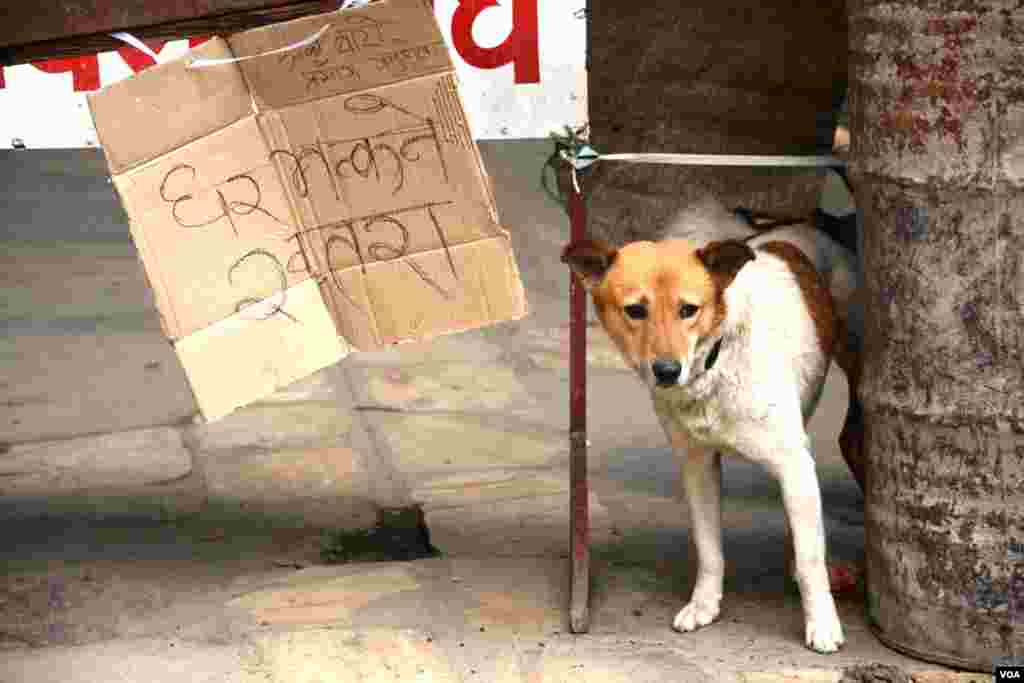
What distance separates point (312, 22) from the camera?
4750 mm

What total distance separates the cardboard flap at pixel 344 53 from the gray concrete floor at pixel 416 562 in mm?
1514

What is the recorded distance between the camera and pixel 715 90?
5344 millimetres

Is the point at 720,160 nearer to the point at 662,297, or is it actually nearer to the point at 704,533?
the point at 662,297

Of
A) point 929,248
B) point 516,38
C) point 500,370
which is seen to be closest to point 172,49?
point 516,38

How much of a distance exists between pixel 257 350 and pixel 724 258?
1.29 metres

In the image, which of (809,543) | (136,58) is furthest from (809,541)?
(136,58)

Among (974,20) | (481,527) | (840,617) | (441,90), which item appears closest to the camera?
(974,20)

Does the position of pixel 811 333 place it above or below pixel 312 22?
below

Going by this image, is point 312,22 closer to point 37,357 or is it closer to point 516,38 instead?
point 516,38

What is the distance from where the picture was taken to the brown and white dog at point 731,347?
4.70m

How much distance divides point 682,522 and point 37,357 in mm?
3306

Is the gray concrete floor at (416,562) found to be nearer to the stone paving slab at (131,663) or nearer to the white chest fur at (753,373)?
the stone paving slab at (131,663)

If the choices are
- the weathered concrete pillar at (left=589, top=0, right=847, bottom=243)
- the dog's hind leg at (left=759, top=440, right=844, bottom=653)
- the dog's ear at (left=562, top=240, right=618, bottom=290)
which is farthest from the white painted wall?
the dog's hind leg at (left=759, top=440, right=844, bottom=653)

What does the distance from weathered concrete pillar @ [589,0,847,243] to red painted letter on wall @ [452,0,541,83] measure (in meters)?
0.59
